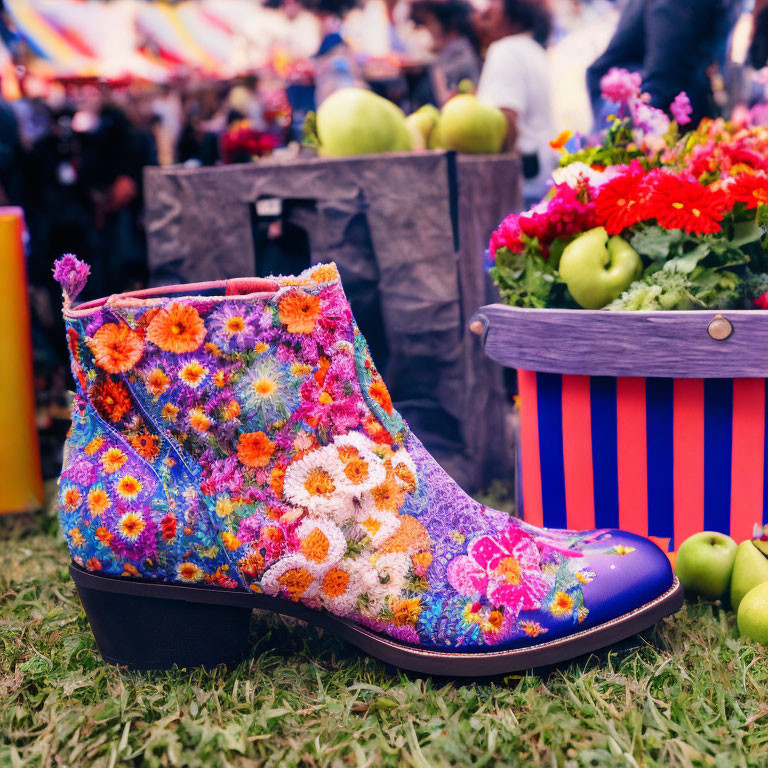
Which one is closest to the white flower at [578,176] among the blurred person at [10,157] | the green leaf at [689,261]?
the green leaf at [689,261]

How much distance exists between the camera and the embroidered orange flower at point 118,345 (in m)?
1.00

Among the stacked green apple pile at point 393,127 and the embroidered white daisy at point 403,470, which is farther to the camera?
the stacked green apple pile at point 393,127

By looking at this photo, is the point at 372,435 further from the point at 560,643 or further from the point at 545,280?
the point at 545,280

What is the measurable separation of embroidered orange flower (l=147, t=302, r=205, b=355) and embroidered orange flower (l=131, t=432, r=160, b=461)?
0.12 m

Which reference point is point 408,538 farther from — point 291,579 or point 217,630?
point 217,630

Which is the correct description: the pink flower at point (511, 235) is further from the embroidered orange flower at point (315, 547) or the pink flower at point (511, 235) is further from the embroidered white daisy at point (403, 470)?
the embroidered orange flower at point (315, 547)

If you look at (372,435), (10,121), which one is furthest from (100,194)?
(372,435)

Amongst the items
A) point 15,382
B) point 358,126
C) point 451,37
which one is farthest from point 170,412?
point 451,37

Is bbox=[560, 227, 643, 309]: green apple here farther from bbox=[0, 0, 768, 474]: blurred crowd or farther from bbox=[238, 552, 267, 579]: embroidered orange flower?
bbox=[0, 0, 768, 474]: blurred crowd

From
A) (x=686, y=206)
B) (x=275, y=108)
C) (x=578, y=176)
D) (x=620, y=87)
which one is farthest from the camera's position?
(x=275, y=108)

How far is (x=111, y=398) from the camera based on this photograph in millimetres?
1029

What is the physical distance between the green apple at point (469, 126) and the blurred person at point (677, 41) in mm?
321

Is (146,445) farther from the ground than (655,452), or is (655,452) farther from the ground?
(146,445)

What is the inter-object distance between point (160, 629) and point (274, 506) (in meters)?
0.24
